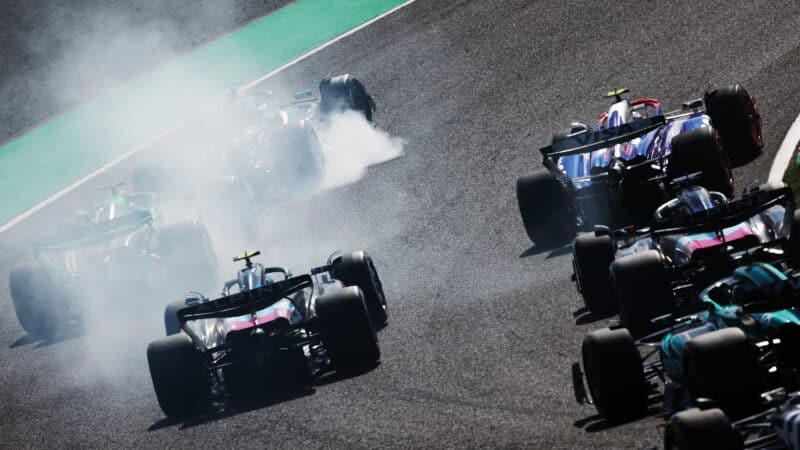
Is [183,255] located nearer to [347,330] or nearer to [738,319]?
[347,330]

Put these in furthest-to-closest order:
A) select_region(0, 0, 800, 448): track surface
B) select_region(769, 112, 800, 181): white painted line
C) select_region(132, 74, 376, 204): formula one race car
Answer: select_region(132, 74, 376, 204): formula one race car → select_region(769, 112, 800, 181): white painted line → select_region(0, 0, 800, 448): track surface

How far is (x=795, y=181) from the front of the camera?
57.1ft

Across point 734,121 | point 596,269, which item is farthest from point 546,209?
point 596,269

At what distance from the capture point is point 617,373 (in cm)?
1096

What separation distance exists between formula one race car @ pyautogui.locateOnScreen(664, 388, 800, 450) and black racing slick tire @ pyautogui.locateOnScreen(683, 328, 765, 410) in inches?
16.3

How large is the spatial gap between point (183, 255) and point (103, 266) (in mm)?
1164

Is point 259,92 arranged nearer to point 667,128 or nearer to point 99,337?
point 99,337

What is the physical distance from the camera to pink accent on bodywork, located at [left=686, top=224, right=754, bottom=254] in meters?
13.4

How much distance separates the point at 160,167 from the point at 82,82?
29.2ft

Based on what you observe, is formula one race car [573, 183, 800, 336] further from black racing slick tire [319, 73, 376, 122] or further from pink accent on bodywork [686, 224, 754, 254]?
black racing slick tire [319, 73, 376, 122]

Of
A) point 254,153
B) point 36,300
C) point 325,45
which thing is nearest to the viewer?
point 36,300

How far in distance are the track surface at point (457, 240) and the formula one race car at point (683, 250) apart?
0.75m

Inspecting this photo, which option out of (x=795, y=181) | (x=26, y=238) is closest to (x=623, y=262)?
(x=795, y=181)

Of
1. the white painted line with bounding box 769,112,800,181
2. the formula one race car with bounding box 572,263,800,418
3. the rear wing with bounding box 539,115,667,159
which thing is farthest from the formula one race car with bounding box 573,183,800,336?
the white painted line with bounding box 769,112,800,181
